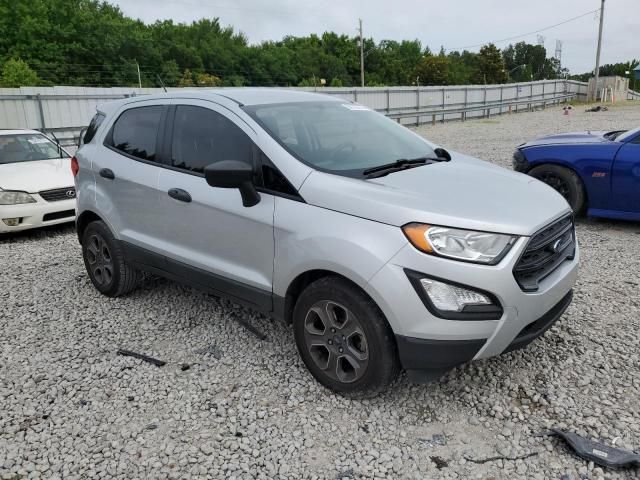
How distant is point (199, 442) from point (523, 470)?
1.66m

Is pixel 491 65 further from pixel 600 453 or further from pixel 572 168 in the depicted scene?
pixel 600 453

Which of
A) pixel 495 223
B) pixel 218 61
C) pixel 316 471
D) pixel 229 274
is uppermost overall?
pixel 218 61

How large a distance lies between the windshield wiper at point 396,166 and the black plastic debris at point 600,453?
1.74 meters

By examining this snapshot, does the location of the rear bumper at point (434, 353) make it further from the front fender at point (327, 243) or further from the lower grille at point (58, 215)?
the lower grille at point (58, 215)

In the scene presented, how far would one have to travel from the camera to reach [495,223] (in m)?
2.71

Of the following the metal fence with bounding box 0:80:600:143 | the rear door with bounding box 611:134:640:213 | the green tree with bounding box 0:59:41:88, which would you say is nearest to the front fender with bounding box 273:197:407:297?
the rear door with bounding box 611:134:640:213

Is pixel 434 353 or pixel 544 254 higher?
pixel 544 254

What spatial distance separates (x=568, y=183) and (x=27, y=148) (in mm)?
7776

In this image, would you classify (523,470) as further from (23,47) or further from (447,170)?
(23,47)

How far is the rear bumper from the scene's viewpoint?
273 cm

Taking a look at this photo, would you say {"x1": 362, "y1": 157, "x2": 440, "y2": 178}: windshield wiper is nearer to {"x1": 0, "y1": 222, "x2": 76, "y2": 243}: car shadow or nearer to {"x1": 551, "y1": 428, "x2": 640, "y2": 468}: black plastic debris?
{"x1": 551, "y1": 428, "x2": 640, "y2": 468}: black plastic debris

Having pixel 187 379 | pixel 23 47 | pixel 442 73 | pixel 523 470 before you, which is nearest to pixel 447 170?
pixel 523 470

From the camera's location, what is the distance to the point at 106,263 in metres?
4.75

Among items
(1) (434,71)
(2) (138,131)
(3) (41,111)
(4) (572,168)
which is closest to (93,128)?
(2) (138,131)
